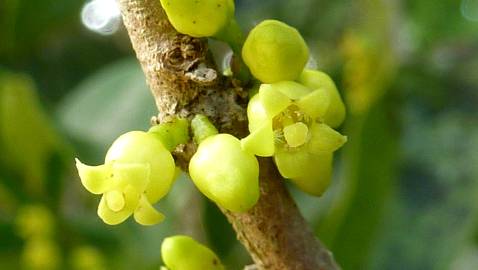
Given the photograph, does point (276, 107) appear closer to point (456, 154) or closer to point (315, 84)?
point (315, 84)

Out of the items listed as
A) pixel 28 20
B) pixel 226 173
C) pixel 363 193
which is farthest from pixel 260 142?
pixel 28 20

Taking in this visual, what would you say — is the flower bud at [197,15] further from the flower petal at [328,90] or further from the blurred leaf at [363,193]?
the blurred leaf at [363,193]

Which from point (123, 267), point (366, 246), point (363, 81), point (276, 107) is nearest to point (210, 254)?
point (276, 107)

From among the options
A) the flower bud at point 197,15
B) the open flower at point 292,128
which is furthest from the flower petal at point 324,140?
the flower bud at point 197,15

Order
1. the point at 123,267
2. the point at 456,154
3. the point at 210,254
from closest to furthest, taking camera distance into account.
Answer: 1. the point at 210,254
2. the point at 123,267
3. the point at 456,154

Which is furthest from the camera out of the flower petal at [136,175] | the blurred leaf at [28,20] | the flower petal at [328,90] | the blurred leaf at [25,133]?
the blurred leaf at [28,20]
